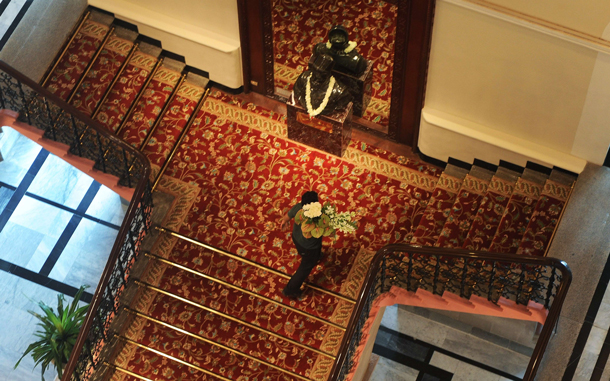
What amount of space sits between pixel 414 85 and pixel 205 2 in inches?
99.0

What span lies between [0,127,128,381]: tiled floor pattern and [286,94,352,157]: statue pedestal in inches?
110

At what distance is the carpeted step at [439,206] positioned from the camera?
7512 mm

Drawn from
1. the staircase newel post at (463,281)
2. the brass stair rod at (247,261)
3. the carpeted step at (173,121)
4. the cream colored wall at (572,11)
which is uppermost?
the cream colored wall at (572,11)

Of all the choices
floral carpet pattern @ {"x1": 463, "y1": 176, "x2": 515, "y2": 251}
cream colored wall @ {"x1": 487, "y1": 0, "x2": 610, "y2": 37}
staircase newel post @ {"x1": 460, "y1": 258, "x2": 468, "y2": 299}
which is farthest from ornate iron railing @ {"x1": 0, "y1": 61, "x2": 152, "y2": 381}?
cream colored wall @ {"x1": 487, "y1": 0, "x2": 610, "y2": 37}

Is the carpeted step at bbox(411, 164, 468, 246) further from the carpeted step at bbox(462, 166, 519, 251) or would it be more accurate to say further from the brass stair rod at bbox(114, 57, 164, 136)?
the brass stair rod at bbox(114, 57, 164, 136)

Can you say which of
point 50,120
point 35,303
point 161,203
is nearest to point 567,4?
point 161,203

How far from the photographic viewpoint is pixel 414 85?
24.5 ft

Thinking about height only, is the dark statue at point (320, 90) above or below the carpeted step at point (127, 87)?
above

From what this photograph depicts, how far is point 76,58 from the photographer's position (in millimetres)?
8523

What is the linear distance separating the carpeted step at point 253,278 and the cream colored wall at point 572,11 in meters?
3.30

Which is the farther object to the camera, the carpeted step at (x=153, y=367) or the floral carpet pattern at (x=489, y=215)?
the floral carpet pattern at (x=489, y=215)

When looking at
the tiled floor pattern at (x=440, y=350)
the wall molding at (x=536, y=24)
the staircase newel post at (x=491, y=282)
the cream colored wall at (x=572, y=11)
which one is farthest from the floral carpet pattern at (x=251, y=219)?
the tiled floor pattern at (x=440, y=350)

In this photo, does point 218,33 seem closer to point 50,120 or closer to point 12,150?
point 50,120

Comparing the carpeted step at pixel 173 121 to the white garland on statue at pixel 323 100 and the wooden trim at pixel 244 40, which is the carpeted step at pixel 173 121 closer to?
the wooden trim at pixel 244 40
